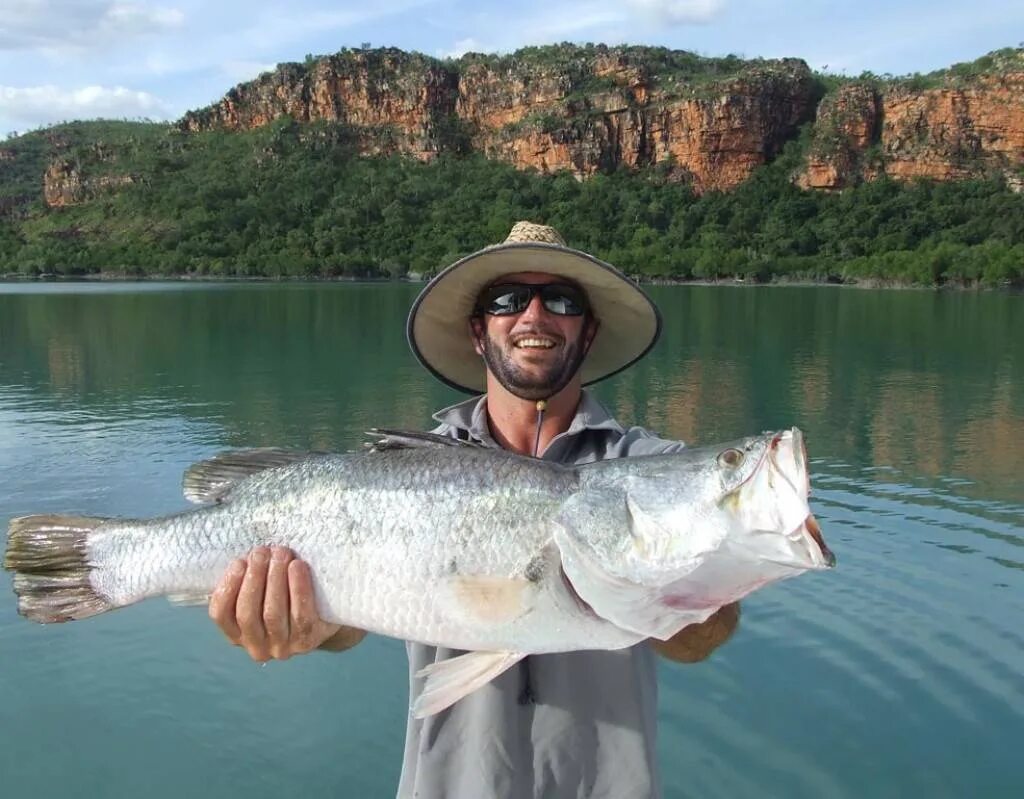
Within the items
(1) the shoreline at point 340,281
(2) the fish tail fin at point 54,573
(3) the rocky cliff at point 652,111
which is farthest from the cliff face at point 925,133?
(2) the fish tail fin at point 54,573

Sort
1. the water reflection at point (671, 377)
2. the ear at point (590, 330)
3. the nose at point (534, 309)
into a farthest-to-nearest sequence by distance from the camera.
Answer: the water reflection at point (671, 377) < the ear at point (590, 330) < the nose at point (534, 309)

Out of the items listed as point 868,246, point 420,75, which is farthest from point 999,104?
point 420,75

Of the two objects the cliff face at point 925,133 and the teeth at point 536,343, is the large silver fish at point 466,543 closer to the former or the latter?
the teeth at point 536,343

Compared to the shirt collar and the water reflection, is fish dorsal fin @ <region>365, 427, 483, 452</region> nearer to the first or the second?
the shirt collar

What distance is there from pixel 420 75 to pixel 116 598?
507 feet

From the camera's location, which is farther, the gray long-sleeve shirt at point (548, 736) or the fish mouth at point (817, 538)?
the gray long-sleeve shirt at point (548, 736)

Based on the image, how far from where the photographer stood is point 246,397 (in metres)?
22.0

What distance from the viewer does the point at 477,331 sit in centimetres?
414

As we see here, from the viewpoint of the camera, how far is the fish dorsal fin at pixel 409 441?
9.53 ft

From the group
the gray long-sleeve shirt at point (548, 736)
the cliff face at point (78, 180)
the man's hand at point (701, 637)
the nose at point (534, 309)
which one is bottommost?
the gray long-sleeve shirt at point (548, 736)

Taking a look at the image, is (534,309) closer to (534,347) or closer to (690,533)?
(534,347)

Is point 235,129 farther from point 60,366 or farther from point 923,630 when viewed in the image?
point 923,630

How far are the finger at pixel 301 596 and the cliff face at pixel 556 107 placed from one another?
133 metres

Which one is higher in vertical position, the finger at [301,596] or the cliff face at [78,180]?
the cliff face at [78,180]
